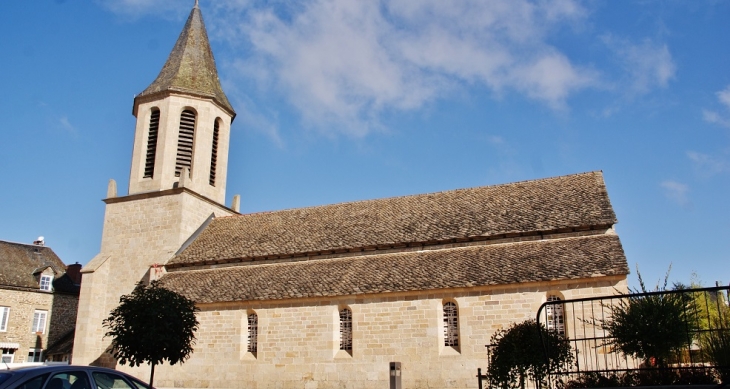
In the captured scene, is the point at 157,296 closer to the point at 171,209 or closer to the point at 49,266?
the point at 171,209

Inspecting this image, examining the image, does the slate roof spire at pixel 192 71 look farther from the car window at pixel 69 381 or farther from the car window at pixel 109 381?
the car window at pixel 69 381

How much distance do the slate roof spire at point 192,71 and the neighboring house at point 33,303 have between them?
38.6ft

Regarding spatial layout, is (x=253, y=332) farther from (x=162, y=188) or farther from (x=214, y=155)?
(x=214, y=155)

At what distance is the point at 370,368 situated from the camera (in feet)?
63.8

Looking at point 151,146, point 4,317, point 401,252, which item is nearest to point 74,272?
point 4,317

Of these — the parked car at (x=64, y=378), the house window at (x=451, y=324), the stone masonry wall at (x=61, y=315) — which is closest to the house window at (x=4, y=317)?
the stone masonry wall at (x=61, y=315)

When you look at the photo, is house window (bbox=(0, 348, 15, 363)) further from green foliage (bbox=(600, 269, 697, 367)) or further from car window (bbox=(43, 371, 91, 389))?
green foliage (bbox=(600, 269, 697, 367))

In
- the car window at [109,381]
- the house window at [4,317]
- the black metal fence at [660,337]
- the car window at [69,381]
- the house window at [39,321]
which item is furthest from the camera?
the house window at [39,321]

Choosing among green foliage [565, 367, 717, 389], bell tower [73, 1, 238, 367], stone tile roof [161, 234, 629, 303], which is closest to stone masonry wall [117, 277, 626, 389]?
stone tile roof [161, 234, 629, 303]

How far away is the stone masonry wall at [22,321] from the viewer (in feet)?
101

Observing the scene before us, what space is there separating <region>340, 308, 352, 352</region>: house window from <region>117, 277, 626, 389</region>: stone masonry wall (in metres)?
0.22

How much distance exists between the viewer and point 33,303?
1271 inches

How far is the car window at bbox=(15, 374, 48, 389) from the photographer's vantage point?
6516 millimetres

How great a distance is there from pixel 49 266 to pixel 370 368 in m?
Answer: 23.0
